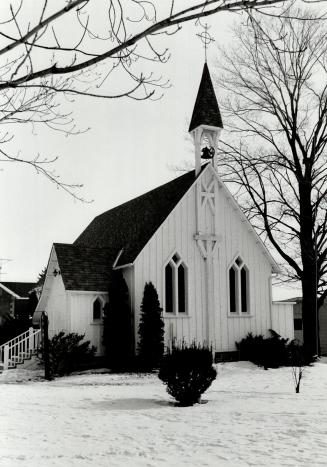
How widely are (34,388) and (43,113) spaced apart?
1180cm

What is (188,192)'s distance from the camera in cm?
2355

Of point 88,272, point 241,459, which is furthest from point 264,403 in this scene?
point 88,272

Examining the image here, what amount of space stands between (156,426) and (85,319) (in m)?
12.0

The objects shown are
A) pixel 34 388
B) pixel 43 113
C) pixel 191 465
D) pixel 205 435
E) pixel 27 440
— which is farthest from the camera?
pixel 34 388

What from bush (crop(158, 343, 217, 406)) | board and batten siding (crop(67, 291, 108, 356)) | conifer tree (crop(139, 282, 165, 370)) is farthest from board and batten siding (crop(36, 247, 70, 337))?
bush (crop(158, 343, 217, 406))

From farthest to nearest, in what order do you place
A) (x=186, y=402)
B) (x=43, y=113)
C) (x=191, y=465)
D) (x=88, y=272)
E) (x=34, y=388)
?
1. (x=88, y=272)
2. (x=34, y=388)
3. (x=186, y=402)
4. (x=191, y=465)
5. (x=43, y=113)

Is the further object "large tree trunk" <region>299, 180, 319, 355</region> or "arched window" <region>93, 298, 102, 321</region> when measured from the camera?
"large tree trunk" <region>299, 180, 319, 355</region>

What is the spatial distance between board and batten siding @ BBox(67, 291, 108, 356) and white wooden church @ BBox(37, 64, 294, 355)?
0.04 meters

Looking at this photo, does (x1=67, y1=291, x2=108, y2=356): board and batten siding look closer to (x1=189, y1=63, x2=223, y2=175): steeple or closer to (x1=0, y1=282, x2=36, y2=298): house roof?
(x1=189, y1=63, x2=223, y2=175): steeple

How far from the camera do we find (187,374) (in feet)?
44.6

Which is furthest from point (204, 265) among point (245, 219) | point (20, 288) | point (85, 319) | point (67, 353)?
point (20, 288)

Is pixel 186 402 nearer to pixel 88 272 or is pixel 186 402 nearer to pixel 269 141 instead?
pixel 88 272

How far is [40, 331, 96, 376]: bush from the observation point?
20172mm

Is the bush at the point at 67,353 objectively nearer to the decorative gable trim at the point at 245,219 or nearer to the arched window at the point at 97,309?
the arched window at the point at 97,309
